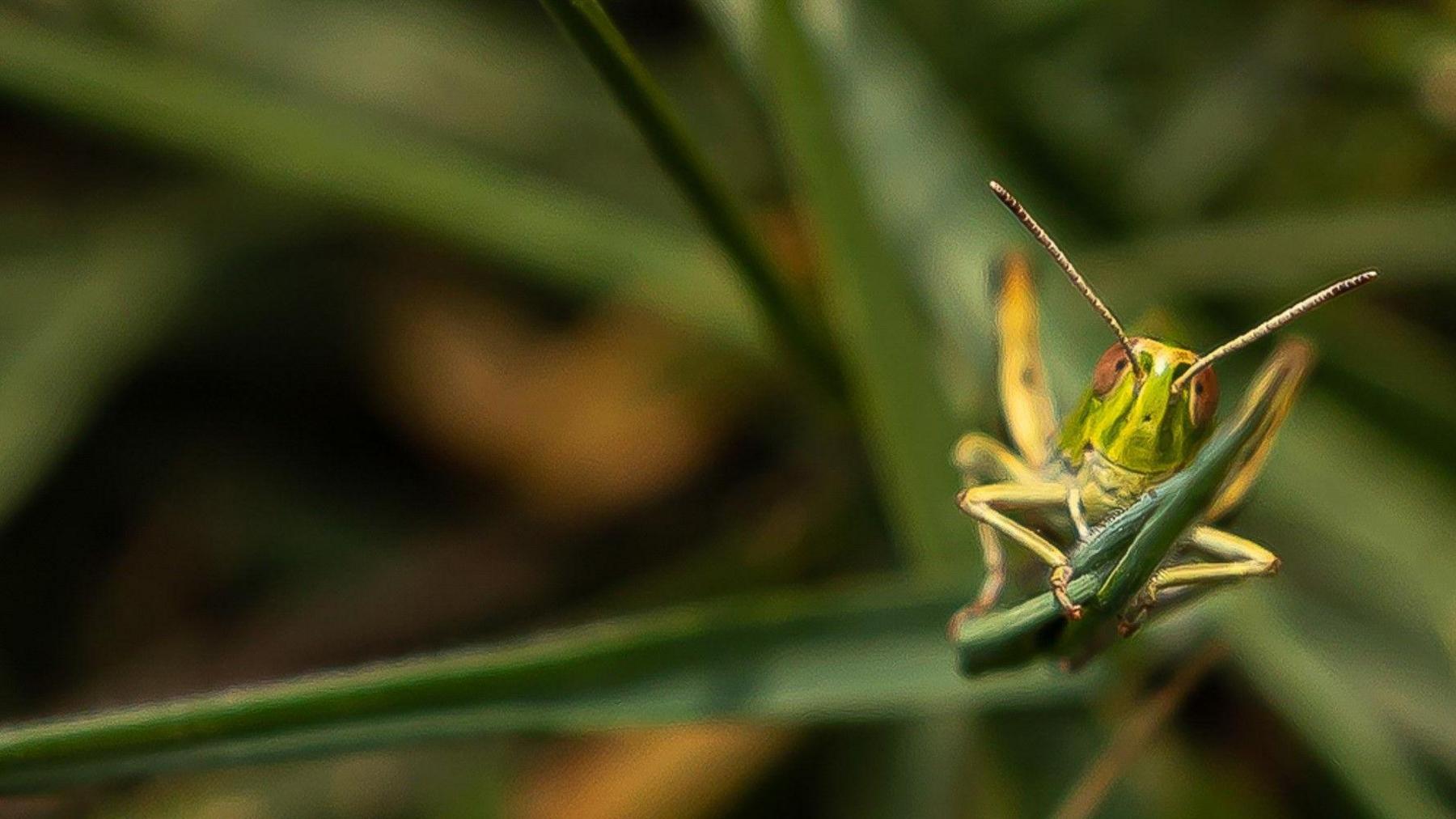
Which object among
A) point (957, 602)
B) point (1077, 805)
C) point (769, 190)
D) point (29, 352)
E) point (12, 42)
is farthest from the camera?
point (769, 190)

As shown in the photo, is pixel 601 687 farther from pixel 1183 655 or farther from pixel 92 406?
pixel 92 406

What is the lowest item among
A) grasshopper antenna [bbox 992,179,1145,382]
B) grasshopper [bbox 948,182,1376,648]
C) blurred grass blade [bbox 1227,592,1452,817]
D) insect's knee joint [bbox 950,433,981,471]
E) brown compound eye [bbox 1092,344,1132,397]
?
blurred grass blade [bbox 1227,592,1452,817]

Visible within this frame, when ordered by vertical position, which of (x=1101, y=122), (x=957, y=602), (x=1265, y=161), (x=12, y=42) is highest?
(x=12, y=42)

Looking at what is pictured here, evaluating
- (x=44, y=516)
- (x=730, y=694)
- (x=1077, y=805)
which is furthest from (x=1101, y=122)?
(x=44, y=516)

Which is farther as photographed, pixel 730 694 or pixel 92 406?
pixel 92 406

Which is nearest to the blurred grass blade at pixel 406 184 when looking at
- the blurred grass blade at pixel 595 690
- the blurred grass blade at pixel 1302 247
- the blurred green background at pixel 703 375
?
the blurred green background at pixel 703 375

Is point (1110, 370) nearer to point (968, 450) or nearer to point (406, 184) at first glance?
point (968, 450)

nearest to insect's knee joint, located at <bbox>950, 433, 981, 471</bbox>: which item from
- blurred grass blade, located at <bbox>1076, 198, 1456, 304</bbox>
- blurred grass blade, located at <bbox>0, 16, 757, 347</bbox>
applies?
blurred grass blade, located at <bbox>0, 16, 757, 347</bbox>

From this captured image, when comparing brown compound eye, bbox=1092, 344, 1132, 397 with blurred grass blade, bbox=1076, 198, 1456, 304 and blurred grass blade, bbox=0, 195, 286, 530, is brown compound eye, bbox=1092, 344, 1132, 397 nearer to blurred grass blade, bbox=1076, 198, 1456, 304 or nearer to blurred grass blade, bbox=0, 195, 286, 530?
blurred grass blade, bbox=1076, 198, 1456, 304
